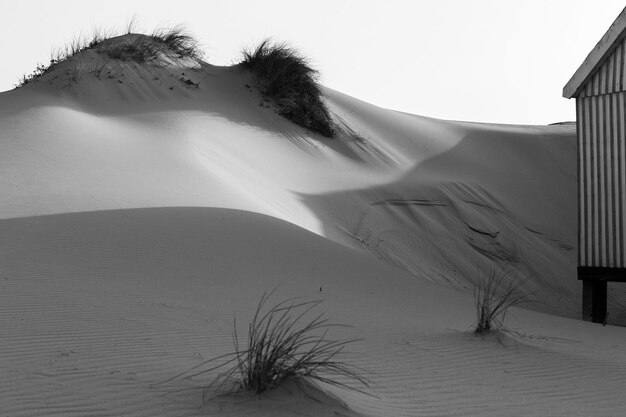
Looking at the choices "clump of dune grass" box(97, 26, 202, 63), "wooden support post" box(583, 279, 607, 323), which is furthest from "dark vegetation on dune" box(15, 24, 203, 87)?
"wooden support post" box(583, 279, 607, 323)

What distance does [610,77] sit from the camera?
39.5ft

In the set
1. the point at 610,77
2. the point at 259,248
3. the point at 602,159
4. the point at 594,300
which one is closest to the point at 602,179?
the point at 602,159

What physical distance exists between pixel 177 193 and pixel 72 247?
2.97 m

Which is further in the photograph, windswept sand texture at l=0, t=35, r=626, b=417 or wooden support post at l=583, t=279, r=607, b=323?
wooden support post at l=583, t=279, r=607, b=323

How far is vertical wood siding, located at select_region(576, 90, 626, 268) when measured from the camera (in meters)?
11.9

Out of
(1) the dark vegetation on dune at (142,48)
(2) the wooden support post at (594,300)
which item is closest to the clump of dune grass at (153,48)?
(1) the dark vegetation on dune at (142,48)

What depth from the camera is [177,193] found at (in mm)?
11625

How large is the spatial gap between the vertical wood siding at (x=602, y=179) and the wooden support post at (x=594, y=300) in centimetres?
46

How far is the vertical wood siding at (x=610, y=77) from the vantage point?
11.9 m

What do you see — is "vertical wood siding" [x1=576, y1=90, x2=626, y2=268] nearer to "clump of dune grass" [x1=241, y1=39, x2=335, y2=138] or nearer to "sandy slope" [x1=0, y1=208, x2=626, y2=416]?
"sandy slope" [x1=0, y1=208, x2=626, y2=416]

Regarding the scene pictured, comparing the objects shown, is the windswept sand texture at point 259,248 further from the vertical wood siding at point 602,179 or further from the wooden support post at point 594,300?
the vertical wood siding at point 602,179

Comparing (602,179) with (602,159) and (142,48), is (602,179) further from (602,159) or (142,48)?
(142,48)

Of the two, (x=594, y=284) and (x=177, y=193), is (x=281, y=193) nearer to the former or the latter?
(x=177, y=193)

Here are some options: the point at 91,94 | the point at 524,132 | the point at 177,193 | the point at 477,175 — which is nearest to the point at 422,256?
the point at 177,193
